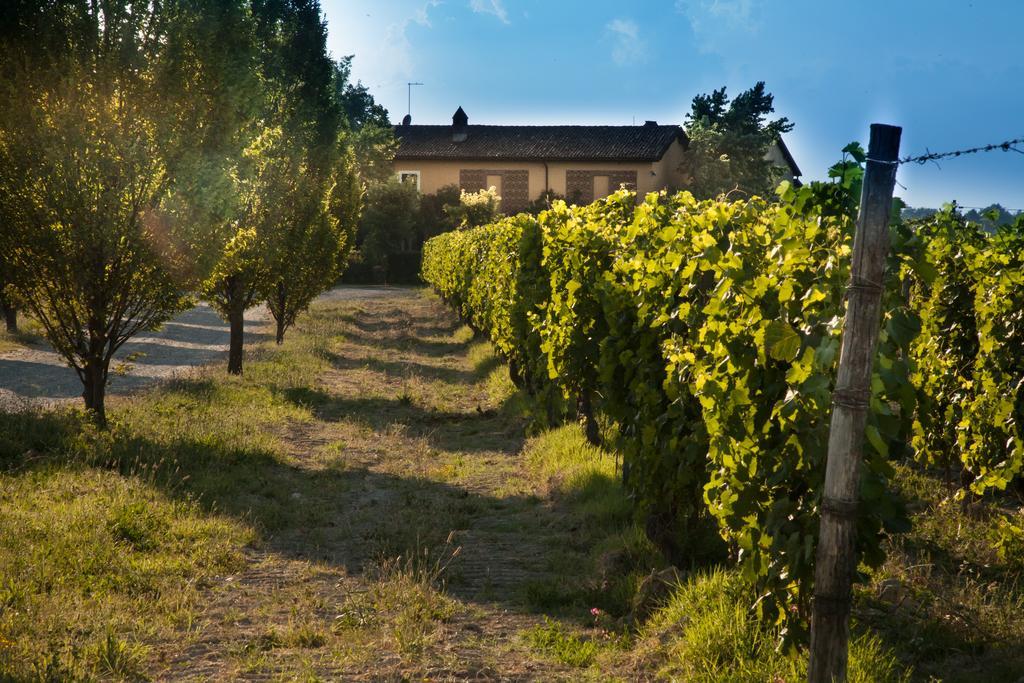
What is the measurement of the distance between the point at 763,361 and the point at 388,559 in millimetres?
3190

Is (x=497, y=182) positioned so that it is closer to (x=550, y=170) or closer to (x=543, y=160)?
(x=543, y=160)

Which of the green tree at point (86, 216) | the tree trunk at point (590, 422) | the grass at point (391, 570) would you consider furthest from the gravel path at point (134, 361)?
the tree trunk at point (590, 422)

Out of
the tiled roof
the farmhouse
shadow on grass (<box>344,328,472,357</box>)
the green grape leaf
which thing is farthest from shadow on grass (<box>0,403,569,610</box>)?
the tiled roof

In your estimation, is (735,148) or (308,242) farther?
(735,148)

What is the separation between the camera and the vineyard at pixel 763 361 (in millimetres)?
3723

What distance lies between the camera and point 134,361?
1437 cm

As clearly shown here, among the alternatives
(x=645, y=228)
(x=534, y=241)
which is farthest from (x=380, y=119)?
(x=645, y=228)

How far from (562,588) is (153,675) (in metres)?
2.38

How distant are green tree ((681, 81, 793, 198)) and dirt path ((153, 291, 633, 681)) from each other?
41.2 m

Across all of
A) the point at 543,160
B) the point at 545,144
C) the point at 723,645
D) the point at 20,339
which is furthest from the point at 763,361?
the point at 545,144

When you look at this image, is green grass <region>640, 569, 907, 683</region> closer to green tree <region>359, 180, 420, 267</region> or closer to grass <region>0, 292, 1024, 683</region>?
grass <region>0, 292, 1024, 683</region>

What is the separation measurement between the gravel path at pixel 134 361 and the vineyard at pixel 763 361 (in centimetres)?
503

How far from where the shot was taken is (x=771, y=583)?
4.07 metres

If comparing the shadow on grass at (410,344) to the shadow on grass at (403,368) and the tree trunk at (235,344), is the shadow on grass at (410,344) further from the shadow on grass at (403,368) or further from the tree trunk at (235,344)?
the tree trunk at (235,344)
